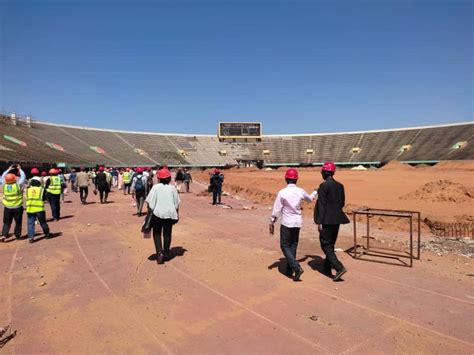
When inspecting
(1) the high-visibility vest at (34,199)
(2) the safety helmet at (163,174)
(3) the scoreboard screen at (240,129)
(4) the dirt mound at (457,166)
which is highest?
(3) the scoreboard screen at (240,129)

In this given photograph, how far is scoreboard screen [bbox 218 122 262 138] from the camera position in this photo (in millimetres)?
Result: 74812

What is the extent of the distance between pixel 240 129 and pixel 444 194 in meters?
63.1

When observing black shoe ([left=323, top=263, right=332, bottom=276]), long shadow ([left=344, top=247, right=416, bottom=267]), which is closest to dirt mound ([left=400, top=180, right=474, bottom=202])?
long shadow ([left=344, top=247, right=416, bottom=267])

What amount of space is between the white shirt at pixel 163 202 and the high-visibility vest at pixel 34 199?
3.85 m

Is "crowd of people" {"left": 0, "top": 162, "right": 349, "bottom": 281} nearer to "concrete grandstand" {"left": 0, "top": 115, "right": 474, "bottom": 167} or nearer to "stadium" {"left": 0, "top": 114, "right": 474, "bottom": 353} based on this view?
"stadium" {"left": 0, "top": 114, "right": 474, "bottom": 353}

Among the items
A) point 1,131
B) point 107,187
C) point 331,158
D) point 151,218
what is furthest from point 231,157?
point 151,218

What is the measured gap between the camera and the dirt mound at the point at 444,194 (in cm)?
1402

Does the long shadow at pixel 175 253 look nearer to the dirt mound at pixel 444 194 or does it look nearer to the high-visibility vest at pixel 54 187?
the high-visibility vest at pixel 54 187

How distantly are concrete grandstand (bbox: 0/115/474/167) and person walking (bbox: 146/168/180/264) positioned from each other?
43.2 m

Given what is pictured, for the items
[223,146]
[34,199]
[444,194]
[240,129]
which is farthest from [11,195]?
[223,146]

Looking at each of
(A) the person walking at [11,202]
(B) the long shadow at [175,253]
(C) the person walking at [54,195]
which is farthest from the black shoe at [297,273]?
(C) the person walking at [54,195]

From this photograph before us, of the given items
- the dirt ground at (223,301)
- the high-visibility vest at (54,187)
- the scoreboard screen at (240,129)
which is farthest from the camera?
the scoreboard screen at (240,129)

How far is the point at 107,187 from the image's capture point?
53.6ft

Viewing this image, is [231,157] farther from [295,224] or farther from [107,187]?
[295,224]
